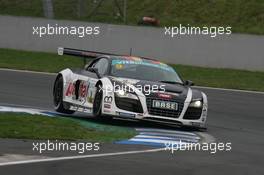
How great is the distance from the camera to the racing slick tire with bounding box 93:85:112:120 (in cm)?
1341

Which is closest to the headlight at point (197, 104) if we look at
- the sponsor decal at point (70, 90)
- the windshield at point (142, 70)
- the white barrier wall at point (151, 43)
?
the windshield at point (142, 70)

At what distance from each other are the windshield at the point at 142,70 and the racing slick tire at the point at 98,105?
2.20 ft

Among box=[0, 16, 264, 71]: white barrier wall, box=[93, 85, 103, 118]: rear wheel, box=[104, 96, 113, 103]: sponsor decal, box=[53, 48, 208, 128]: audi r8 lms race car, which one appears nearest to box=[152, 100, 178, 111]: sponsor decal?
box=[53, 48, 208, 128]: audi r8 lms race car

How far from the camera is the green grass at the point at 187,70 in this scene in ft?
91.5

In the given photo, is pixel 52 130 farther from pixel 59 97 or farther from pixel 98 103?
pixel 59 97

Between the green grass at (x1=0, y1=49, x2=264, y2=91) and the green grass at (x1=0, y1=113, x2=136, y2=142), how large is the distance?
47.8 feet

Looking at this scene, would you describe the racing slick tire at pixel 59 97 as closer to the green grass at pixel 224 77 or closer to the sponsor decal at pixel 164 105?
the sponsor decal at pixel 164 105

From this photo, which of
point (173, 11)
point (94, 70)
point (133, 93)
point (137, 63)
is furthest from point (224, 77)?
point (133, 93)

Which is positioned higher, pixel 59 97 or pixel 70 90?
pixel 70 90

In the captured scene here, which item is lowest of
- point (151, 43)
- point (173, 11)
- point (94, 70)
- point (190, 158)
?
point (190, 158)

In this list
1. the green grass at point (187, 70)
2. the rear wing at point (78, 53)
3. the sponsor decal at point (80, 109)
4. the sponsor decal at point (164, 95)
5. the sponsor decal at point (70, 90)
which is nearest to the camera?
the sponsor decal at point (164, 95)

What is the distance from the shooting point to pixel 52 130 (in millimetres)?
11695

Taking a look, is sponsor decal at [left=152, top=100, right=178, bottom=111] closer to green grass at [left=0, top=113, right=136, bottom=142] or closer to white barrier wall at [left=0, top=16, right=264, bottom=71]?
green grass at [left=0, top=113, right=136, bottom=142]

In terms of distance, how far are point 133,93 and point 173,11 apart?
25770 millimetres
